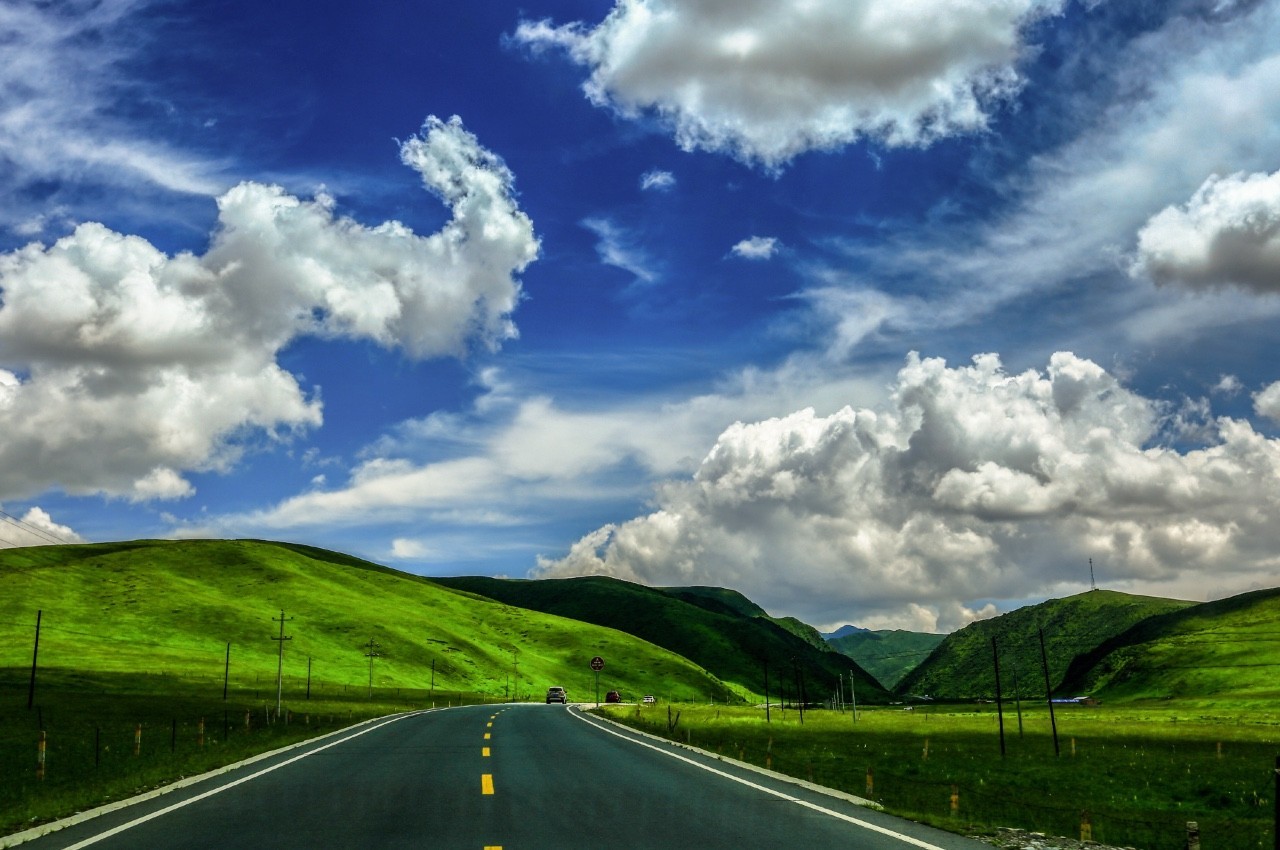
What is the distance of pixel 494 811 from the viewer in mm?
15328

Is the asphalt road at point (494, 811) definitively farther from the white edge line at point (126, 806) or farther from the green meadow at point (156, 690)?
the green meadow at point (156, 690)

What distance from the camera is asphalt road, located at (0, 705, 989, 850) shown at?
41.3 ft

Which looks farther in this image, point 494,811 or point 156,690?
point 156,690

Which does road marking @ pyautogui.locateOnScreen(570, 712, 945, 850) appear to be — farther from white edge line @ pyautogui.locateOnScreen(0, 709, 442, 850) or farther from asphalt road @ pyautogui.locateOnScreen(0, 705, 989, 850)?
white edge line @ pyautogui.locateOnScreen(0, 709, 442, 850)

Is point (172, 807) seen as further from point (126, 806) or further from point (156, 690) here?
point (156, 690)

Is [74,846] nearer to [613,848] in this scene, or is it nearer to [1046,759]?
[613,848]

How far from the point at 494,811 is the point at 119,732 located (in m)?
53.5

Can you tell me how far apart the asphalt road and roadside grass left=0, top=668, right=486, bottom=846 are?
7.11 feet

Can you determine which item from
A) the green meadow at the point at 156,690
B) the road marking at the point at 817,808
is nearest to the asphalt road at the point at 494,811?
the road marking at the point at 817,808

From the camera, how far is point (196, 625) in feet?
623

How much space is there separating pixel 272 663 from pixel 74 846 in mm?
171639

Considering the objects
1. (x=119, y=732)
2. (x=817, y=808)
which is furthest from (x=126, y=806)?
(x=119, y=732)

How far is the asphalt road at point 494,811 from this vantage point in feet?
41.3

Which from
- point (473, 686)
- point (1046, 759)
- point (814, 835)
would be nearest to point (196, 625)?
point (473, 686)
